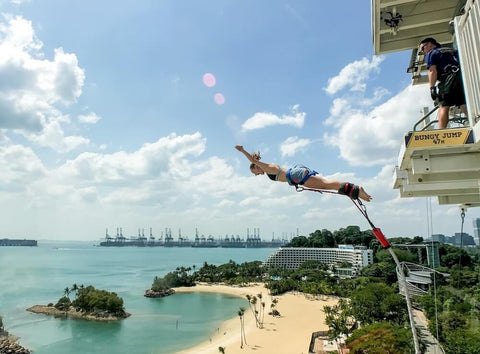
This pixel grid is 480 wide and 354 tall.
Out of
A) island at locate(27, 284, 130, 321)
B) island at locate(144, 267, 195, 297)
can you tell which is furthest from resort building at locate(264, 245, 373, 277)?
island at locate(27, 284, 130, 321)

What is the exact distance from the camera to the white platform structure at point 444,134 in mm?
2666

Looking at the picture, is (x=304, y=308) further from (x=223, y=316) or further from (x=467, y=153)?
(x=467, y=153)

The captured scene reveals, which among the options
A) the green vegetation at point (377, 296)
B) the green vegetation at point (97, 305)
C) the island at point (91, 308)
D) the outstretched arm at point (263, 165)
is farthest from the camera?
the green vegetation at point (97, 305)

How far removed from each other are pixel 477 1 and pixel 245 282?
213 ft

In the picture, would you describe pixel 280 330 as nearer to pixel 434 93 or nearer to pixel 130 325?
pixel 130 325

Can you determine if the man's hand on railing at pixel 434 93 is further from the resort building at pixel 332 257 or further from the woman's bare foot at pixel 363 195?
the resort building at pixel 332 257

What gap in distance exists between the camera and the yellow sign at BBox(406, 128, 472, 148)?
2729mm

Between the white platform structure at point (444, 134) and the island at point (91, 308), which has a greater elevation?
the white platform structure at point (444, 134)

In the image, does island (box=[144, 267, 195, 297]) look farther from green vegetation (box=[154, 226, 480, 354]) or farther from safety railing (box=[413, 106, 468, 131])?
safety railing (box=[413, 106, 468, 131])

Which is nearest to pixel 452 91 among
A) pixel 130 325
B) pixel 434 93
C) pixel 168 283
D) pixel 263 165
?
pixel 434 93

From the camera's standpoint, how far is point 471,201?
3773 mm

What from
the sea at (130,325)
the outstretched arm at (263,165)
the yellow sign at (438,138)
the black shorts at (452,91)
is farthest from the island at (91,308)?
the black shorts at (452,91)

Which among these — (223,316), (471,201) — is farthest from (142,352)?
(471,201)

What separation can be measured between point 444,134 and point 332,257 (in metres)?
72.4
